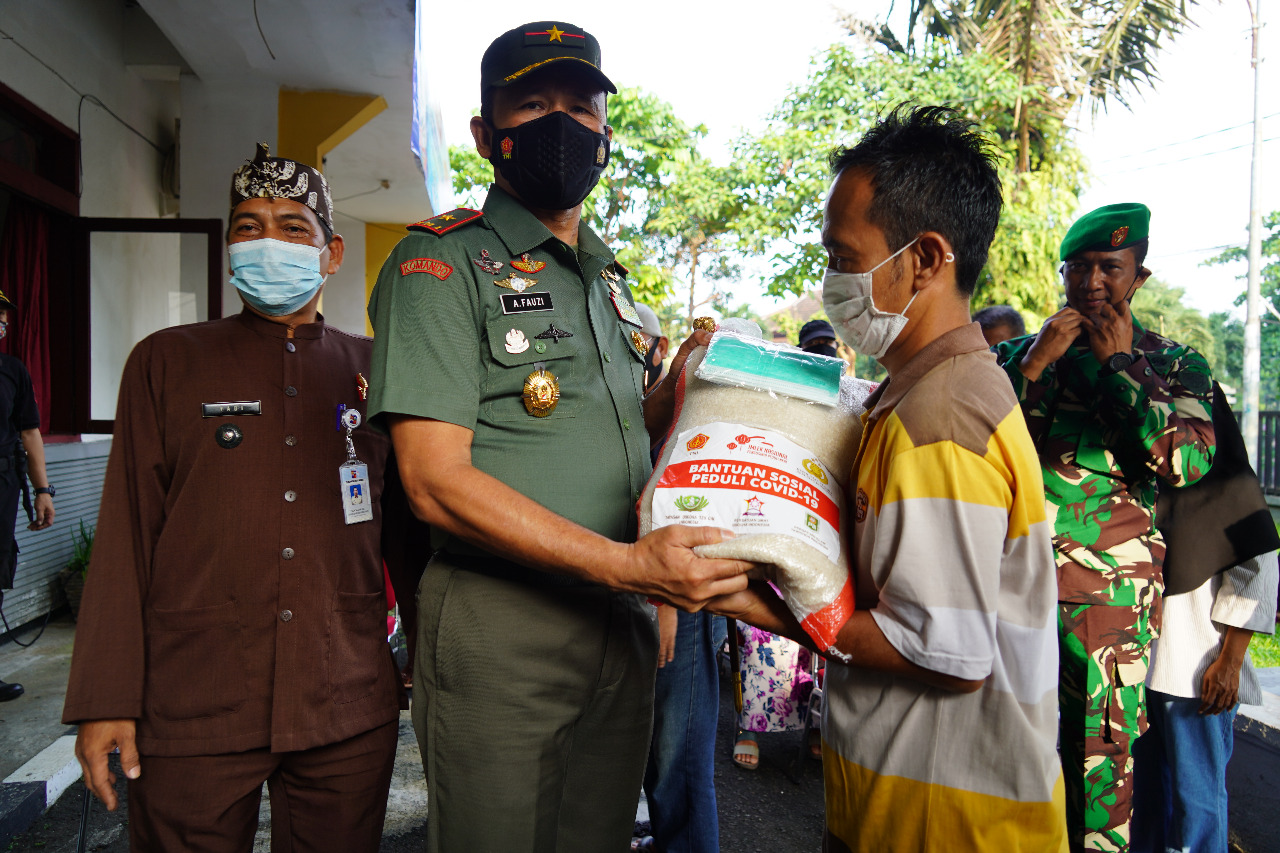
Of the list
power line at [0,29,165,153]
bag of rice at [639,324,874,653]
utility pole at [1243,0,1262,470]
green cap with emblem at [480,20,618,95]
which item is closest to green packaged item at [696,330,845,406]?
bag of rice at [639,324,874,653]

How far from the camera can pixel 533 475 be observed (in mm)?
1484

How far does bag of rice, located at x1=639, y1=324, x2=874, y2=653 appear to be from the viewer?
1231 millimetres

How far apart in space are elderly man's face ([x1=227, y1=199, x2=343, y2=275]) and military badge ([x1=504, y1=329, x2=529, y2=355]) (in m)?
0.71

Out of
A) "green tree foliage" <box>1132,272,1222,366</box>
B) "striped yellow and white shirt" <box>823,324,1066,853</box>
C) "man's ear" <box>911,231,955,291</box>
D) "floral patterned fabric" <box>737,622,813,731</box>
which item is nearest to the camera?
"striped yellow and white shirt" <box>823,324,1066,853</box>

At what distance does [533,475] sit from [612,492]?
17cm

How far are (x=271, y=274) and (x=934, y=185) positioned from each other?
4.90 ft

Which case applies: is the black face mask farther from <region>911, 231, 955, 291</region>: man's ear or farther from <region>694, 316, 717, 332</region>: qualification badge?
<region>911, 231, 955, 291</region>: man's ear

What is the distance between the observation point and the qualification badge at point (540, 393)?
1493mm

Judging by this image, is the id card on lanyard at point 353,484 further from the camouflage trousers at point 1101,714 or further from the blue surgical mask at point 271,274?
the camouflage trousers at point 1101,714

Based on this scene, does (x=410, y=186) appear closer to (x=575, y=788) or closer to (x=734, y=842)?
(x=734, y=842)

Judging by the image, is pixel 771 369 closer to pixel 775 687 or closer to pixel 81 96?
pixel 775 687

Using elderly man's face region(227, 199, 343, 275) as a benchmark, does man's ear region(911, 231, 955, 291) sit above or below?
below

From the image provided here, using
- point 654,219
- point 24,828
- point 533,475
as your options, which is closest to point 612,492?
point 533,475

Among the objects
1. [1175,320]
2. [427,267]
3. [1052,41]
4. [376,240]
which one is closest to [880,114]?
[1052,41]
